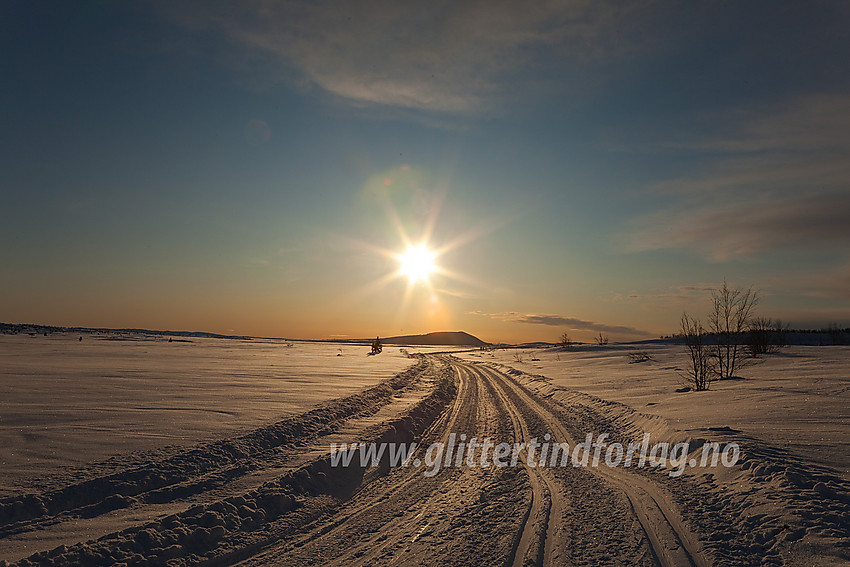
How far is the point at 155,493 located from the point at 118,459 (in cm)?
162

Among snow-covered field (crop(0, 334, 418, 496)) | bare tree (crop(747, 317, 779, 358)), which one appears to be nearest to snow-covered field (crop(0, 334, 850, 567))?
snow-covered field (crop(0, 334, 418, 496))

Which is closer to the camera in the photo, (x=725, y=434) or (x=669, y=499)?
(x=669, y=499)

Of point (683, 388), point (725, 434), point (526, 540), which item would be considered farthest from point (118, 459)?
point (683, 388)

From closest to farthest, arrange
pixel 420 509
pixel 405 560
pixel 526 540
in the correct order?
1. pixel 405 560
2. pixel 526 540
3. pixel 420 509

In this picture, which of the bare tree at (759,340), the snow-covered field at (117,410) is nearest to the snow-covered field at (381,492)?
the snow-covered field at (117,410)

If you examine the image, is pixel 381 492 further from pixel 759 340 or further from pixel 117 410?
pixel 759 340

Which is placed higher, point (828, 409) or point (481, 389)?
point (828, 409)

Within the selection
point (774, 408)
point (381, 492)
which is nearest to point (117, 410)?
point (381, 492)

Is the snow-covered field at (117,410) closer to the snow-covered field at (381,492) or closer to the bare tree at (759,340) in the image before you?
the snow-covered field at (381,492)

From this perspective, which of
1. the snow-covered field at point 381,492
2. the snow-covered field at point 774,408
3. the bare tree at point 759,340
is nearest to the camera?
the snow-covered field at point 381,492

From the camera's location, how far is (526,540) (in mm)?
5672

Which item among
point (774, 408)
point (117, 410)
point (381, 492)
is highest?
point (774, 408)

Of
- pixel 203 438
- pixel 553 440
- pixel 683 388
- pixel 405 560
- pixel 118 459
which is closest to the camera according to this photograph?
pixel 405 560

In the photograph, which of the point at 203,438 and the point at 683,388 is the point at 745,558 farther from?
the point at 683,388
